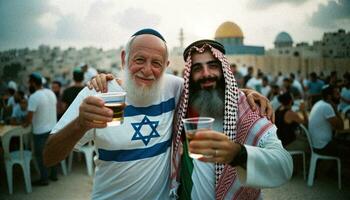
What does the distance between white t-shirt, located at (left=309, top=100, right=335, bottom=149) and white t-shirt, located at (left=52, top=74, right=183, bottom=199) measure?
483 centimetres

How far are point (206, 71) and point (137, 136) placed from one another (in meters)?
0.73

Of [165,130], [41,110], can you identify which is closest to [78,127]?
[165,130]

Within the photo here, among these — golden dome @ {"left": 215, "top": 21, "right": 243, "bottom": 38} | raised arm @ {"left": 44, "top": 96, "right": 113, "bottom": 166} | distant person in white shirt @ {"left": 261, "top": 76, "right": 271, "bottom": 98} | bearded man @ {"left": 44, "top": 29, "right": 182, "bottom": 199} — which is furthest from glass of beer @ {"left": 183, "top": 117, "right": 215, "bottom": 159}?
golden dome @ {"left": 215, "top": 21, "right": 243, "bottom": 38}

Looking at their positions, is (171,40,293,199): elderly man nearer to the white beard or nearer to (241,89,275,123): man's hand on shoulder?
(241,89,275,123): man's hand on shoulder

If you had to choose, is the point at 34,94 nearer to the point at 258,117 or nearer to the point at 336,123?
the point at 258,117

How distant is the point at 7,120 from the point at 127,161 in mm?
6573

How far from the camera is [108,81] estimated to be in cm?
247

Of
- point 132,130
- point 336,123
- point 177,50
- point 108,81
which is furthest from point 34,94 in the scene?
point 177,50

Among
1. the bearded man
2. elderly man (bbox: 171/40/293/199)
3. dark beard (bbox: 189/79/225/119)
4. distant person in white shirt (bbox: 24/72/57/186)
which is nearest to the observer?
elderly man (bbox: 171/40/293/199)

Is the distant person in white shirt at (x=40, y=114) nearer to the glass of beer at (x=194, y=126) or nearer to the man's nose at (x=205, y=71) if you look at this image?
the man's nose at (x=205, y=71)

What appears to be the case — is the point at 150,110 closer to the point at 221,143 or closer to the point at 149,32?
the point at 149,32

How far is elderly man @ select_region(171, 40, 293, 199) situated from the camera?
155cm

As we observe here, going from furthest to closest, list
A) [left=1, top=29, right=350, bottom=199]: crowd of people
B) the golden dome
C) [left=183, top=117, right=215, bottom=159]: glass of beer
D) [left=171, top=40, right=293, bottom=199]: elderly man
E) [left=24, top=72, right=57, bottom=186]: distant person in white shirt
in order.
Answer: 1. the golden dome
2. [left=24, top=72, right=57, bottom=186]: distant person in white shirt
3. [left=1, top=29, right=350, bottom=199]: crowd of people
4. [left=171, top=40, right=293, bottom=199]: elderly man
5. [left=183, top=117, right=215, bottom=159]: glass of beer

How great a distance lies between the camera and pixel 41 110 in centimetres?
643
